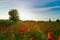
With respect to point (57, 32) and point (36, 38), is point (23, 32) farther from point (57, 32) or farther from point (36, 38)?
point (57, 32)

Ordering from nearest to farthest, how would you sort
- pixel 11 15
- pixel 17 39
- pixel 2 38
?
pixel 17 39 < pixel 2 38 < pixel 11 15

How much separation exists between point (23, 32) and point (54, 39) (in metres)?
0.88

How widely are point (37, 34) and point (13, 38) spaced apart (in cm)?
63

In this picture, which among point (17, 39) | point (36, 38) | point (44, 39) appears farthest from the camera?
point (17, 39)

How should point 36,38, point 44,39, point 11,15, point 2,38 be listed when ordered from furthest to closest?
point 11,15
point 2,38
point 36,38
point 44,39

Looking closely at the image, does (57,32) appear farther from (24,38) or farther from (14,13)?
(14,13)

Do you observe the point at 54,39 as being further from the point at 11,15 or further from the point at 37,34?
the point at 11,15

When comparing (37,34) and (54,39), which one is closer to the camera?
(54,39)

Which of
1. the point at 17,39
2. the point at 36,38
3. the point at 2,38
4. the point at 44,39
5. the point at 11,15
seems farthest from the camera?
the point at 11,15

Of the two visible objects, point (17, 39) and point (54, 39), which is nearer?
point (54, 39)

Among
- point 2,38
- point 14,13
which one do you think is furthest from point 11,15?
point 2,38

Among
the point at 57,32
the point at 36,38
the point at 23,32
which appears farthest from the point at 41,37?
the point at 57,32

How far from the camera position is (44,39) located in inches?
181

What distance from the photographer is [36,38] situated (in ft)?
16.3
